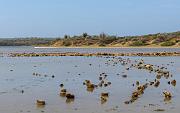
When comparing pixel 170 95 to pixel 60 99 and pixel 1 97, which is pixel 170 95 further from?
pixel 1 97

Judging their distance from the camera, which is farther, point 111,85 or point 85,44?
point 85,44

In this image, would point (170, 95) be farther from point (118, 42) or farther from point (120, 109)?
point (118, 42)

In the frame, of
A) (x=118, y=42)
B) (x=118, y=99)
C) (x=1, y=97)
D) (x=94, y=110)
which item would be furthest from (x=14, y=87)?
(x=118, y=42)

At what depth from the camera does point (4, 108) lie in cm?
1938

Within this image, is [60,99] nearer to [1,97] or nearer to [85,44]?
[1,97]

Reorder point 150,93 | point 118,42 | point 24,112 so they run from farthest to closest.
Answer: point 118,42
point 150,93
point 24,112

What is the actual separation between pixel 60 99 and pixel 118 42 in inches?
5842

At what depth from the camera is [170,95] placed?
72.3 feet

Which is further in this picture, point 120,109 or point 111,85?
point 111,85

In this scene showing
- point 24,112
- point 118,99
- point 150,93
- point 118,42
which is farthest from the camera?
point 118,42

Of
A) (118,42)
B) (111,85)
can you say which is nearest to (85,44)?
(118,42)

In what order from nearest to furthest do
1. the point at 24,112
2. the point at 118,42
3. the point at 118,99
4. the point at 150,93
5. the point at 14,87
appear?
the point at 24,112 < the point at 118,99 < the point at 150,93 < the point at 14,87 < the point at 118,42

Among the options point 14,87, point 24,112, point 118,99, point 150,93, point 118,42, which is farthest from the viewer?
point 118,42

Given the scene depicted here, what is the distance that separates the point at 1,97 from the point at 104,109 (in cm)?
657
